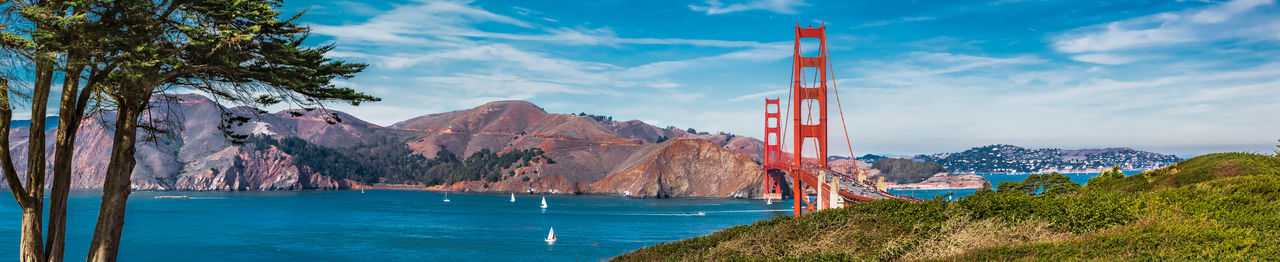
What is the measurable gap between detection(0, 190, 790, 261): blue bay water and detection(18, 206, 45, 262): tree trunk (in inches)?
1675

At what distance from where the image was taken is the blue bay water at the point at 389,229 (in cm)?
5959

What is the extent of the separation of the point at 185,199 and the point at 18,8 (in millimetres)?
145300

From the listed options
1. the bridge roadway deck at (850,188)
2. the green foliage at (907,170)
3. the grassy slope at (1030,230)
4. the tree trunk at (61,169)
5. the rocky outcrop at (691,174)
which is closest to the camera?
the grassy slope at (1030,230)

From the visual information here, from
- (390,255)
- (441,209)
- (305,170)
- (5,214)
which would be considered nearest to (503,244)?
(390,255)

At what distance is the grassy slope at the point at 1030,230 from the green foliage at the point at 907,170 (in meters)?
174

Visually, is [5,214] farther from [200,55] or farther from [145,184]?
[200,55]

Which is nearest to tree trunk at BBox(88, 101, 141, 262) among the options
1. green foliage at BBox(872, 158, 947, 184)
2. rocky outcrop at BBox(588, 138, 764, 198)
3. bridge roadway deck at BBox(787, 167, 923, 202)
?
bridge roadway deck at BBox(787, 167, 923, 202)

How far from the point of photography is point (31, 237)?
41.0ft

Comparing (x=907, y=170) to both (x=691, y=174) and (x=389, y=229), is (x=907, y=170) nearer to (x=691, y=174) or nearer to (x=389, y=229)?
(x=691, y=174)

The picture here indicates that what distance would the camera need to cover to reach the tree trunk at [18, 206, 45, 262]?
1247 cm

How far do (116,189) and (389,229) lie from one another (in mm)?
68042

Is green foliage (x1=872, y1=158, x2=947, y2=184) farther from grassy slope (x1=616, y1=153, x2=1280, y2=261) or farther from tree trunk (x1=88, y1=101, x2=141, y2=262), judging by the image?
tree trunk (x1=88, y1=101, x2=141, y2=262)

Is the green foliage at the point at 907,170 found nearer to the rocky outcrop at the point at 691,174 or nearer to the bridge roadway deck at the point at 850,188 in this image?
the rocky outcrop at the point at 691,174

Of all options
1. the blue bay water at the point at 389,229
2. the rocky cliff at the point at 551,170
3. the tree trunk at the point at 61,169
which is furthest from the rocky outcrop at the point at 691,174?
the tree trunk at the point at 61,169
